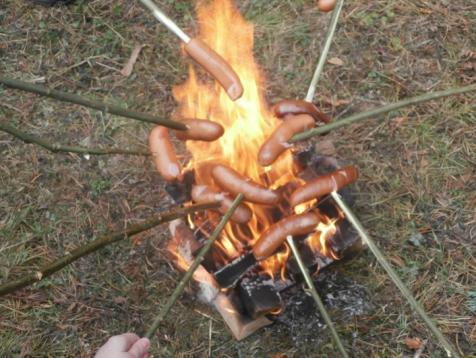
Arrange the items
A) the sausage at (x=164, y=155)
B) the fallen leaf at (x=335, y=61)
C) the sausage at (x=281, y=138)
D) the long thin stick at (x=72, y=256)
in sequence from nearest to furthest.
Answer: the long thin stick at (x=72, y=256) < the sausage at (x=281, y=138) < the sausage at (x=164, y=155) < the fallen leaf at (x=335, y=61)

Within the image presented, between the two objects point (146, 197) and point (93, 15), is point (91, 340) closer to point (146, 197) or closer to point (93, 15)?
point (146, 197)

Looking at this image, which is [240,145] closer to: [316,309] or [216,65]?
[216,65]

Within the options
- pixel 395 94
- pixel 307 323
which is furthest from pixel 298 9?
pixel 307 323

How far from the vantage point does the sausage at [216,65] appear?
7.70 ft

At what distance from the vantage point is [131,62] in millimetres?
3596

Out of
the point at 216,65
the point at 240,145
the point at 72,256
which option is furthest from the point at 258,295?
the point at 72,256

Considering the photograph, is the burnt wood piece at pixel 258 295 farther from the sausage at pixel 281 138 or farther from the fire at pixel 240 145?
the sausage at pixel 281 138

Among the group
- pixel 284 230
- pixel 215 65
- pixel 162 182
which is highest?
pixel 215 65

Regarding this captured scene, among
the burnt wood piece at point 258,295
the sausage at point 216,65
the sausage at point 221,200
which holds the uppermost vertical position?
the sausage at point 216,65

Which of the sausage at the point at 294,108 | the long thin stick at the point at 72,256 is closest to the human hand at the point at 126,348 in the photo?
the long thin stick at the point at 72,256

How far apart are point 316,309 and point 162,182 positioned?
115 cm

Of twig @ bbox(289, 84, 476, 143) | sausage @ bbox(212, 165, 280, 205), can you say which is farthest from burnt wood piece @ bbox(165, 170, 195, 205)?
twig @ bbox(289, 84, 476, 143)

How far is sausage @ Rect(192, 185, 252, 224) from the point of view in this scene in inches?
93.5

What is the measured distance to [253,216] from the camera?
259 cm
